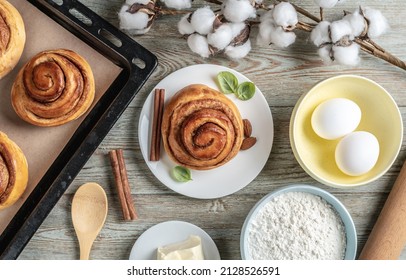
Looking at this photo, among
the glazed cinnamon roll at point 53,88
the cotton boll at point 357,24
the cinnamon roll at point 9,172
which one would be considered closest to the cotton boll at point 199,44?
the glazed cinnamon roll at point 53,88

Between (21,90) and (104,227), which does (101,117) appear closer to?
(21,90)

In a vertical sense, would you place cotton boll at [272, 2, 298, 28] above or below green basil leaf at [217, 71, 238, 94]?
above

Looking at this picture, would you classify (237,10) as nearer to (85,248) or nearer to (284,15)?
(284,15)

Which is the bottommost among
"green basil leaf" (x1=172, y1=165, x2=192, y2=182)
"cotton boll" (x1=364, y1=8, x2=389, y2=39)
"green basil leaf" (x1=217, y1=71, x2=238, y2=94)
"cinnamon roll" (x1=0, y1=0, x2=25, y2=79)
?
"green basil leaf" (x1=172, y1=165, x2=192, y2=182)

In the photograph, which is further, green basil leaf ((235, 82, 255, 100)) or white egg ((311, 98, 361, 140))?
green basil leaf ((235, 82, 255, 100))

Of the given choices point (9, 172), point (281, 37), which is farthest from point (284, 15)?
point (9, 172)

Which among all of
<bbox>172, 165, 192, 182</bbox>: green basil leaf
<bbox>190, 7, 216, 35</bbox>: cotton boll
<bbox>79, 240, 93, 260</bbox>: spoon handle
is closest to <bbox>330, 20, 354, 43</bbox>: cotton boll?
<bbox>190, 7, 216, 35</bbox>: cotton boll

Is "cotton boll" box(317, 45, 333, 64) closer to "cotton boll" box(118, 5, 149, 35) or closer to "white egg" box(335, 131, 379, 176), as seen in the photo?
"white egg" box(335, 131, 379, 176)
